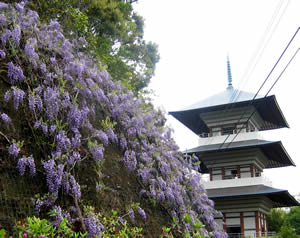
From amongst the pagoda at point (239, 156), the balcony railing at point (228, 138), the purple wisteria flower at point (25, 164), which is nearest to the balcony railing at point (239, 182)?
the pagoda at point (239, 156)

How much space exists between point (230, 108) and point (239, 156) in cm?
242

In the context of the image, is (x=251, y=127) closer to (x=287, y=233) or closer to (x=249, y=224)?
(x=249, y=224)

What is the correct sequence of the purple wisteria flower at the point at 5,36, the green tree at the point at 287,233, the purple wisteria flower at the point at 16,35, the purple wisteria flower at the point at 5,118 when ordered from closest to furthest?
the purple wisteria flower at the point at 5,118
the purple wisteria flower at the point at 5,36
the purple wisteria flower at the point at 16,35
the green tree at the point at 287,233

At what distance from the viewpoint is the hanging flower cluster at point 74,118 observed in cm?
540

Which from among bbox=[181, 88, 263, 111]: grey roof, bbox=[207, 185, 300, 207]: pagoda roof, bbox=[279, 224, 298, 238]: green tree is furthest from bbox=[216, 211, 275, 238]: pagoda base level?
bbox=[181, 88, 263, 111]: grey roof

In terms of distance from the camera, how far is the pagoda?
17844mm

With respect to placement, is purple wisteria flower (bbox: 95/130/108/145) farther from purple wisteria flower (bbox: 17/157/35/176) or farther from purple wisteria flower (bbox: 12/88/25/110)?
purple wisteria flower (bbox: 17/157/35/176)

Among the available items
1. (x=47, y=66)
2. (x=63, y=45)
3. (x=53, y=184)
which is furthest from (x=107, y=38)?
(x=53, y=184)

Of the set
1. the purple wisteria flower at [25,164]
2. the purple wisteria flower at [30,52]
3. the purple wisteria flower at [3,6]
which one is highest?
the purple wisteria flower at [3,6]

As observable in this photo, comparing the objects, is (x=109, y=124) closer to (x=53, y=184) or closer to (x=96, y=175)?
(x=96, y=175)

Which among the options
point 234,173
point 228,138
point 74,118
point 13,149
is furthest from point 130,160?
point 234,173

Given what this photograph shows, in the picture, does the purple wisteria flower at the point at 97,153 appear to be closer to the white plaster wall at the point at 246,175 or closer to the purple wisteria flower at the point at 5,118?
the purple wisteria flower at the point at 5,118

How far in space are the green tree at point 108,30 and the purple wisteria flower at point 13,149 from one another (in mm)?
4343

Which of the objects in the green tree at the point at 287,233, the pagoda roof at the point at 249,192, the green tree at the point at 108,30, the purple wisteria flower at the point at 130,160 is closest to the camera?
the purple wisteria flower at the point at 130,160
